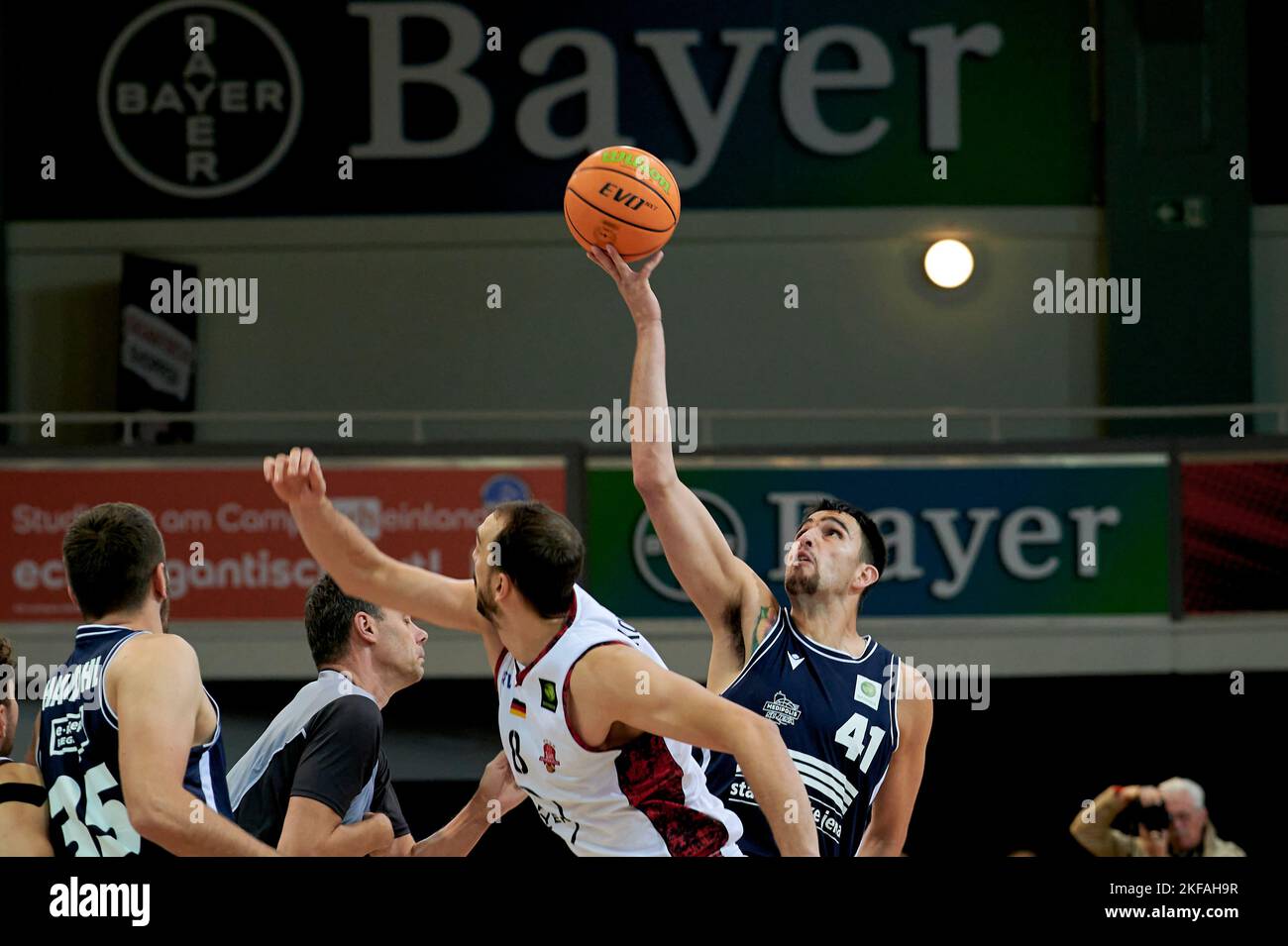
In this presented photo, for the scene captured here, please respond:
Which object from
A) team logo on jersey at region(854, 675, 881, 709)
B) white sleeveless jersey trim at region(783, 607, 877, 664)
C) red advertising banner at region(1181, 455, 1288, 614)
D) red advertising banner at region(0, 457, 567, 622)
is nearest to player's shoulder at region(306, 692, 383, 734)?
white sleeveless jersey trim at region(783, 607, 877, 664)

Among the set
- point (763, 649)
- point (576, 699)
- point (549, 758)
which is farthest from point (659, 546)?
point (576, 699)

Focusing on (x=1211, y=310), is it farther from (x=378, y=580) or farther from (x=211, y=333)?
(x=378, y=580)

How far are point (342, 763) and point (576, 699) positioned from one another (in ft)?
2.50

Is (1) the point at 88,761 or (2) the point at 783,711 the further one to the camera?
(2) the point at 783,711

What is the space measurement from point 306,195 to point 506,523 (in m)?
8.78

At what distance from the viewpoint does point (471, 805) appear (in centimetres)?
382

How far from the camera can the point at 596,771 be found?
3.35 metres

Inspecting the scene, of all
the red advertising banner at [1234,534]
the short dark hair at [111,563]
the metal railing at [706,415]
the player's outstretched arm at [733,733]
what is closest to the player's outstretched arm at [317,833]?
the short dark hair at [111,563]

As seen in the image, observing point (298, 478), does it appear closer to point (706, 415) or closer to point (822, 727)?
point (822, 727)

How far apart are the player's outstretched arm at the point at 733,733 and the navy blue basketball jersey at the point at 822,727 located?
0.80 meters

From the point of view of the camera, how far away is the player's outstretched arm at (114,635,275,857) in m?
2.95

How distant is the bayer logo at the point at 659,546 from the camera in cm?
890

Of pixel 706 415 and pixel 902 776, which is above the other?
pixel 706 415
